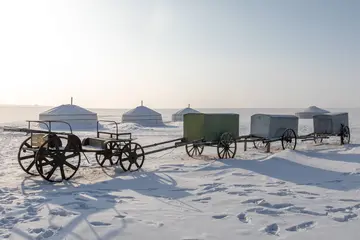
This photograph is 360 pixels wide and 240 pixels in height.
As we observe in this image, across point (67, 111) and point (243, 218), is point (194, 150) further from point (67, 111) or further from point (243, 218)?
point (67, 111)

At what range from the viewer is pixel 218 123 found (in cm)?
1338

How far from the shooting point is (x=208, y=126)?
13.1 m

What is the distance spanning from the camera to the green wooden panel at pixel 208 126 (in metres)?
13.1

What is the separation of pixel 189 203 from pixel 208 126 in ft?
21.5

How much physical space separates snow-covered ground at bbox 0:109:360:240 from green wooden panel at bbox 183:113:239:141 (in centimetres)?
214

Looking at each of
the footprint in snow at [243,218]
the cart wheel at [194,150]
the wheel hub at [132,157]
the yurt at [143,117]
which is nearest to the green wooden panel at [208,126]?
the cart wheel at [194,150]

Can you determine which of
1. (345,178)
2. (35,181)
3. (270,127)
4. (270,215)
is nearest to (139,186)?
(35,181)

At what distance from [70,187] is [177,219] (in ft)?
12.2

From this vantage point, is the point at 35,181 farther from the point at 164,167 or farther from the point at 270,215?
the point at 270,215

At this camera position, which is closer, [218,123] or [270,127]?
[218,123]

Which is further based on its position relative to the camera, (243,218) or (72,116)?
(72,116)

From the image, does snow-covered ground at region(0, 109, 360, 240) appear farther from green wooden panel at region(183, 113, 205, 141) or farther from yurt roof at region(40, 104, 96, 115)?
yurt roof at region(40, 104, 96, 115)

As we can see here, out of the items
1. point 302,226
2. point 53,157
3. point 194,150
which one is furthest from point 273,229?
Answer: point 194,150

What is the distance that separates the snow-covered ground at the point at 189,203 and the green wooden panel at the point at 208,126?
7.02ft
